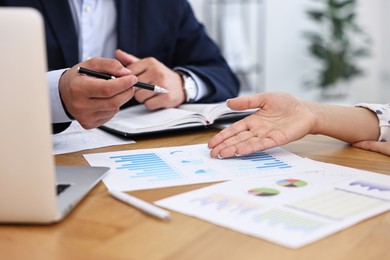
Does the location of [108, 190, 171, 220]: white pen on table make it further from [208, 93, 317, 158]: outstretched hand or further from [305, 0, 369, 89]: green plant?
[305, 0, 369, 89]: green plant

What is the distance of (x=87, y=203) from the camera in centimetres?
67

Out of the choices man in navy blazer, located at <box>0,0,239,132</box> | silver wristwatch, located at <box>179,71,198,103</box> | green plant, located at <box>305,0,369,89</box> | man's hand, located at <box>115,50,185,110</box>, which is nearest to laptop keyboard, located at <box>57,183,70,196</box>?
man in navy blazer, located at <box>0,0,239,132</box>

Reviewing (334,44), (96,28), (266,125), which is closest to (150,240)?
(266,125)

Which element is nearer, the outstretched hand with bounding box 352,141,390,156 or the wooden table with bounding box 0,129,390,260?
the wooden table with bounding box 0,129,390,260

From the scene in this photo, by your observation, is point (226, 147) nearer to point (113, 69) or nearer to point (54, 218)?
point (113, 69)

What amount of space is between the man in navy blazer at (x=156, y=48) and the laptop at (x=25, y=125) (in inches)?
18.8

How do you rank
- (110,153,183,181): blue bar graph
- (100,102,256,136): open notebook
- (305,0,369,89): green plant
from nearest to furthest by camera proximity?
(110,153,183,181): blue bar graph
(100,102,256,136): open notebook
(305,0,369,89): green plant

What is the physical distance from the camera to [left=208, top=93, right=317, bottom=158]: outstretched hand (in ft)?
2.95

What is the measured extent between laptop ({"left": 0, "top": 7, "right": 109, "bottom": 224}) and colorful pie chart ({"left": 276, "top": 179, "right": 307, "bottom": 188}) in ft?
1.02

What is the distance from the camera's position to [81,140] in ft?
3.49

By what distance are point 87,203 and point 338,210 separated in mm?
321

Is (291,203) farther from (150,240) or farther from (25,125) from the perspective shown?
(25,125)

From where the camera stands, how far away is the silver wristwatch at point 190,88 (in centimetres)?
130

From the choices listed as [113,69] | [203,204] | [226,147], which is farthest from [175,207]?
[113,69]
